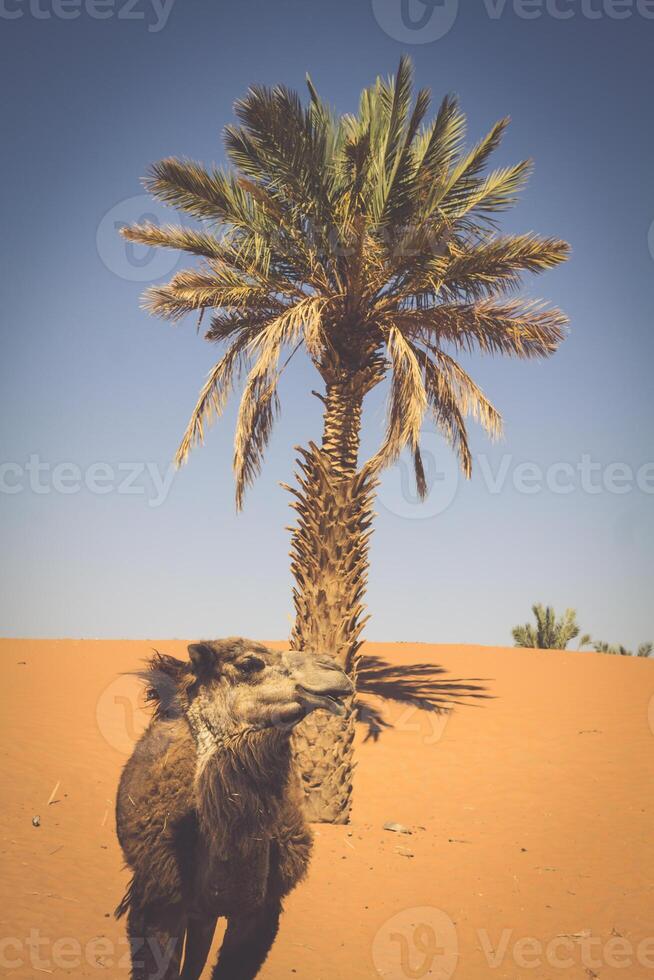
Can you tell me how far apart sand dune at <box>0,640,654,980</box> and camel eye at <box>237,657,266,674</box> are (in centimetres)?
451

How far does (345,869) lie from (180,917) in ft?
20.5

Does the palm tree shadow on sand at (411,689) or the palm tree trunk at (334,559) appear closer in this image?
the palm tree trunk at (334,559)

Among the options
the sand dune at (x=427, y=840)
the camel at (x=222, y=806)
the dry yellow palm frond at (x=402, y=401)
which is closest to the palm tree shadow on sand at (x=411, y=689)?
the sand dune at (x=427, y=840)

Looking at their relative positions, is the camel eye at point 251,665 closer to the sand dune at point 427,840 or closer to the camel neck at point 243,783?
the camel neck at point 243,783

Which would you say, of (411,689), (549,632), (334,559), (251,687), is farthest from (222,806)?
(549,632)

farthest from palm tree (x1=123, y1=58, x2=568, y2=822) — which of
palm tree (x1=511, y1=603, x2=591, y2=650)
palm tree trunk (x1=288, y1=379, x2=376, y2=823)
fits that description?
→ palm tree (x1=511, y1=603, x2=591, y2=650)

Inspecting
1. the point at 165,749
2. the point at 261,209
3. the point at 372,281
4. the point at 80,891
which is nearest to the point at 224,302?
the point at 261,209

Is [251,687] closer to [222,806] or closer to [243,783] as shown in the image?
[243,783]

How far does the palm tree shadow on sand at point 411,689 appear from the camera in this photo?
15.5 meters

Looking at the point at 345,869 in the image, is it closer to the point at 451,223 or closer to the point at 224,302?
the point at 224,302

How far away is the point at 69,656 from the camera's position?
22.0 m

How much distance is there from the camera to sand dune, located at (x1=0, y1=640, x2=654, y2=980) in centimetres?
726

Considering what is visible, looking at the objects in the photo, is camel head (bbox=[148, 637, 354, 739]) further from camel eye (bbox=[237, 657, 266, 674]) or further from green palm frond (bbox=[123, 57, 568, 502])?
green palm frond (bbox=[123, 57, 568, 502])

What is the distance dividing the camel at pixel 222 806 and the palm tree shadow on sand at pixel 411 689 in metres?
10.9
